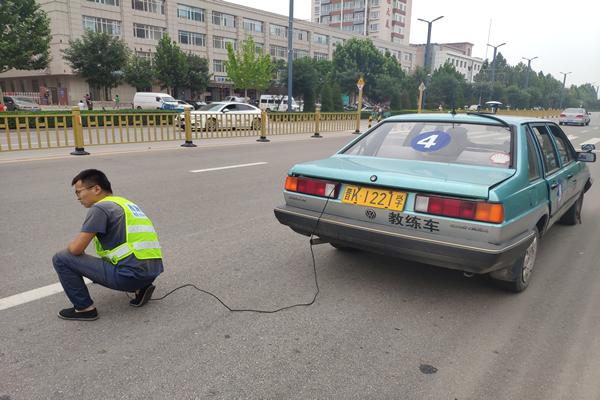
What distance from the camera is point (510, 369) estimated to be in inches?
104

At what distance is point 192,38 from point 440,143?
57.3m

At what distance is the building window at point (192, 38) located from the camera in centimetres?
5459

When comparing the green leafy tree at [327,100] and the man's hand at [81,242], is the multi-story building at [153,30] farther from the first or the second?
the man's hand at [81,242]

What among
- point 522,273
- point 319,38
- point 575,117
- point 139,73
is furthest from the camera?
point 319,38

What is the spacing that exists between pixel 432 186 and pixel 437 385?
4.42 ft

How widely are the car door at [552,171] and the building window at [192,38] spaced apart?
184 feet

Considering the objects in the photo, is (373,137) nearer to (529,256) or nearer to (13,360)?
(529,256)

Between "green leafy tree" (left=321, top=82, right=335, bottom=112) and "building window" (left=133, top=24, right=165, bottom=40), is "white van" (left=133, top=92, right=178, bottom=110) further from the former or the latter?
"building window" (left=133, top=24, right=165, bottom=40)

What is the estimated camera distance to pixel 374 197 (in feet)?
11.2

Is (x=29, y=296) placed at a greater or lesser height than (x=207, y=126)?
lesser

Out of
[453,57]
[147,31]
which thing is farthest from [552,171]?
[453,57]

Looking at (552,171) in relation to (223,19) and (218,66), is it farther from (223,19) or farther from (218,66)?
(223,19)

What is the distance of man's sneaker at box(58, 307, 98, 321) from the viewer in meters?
3.04

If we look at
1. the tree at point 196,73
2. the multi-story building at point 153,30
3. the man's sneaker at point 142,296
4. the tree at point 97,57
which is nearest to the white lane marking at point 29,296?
the man's sneaker at point 142,296
